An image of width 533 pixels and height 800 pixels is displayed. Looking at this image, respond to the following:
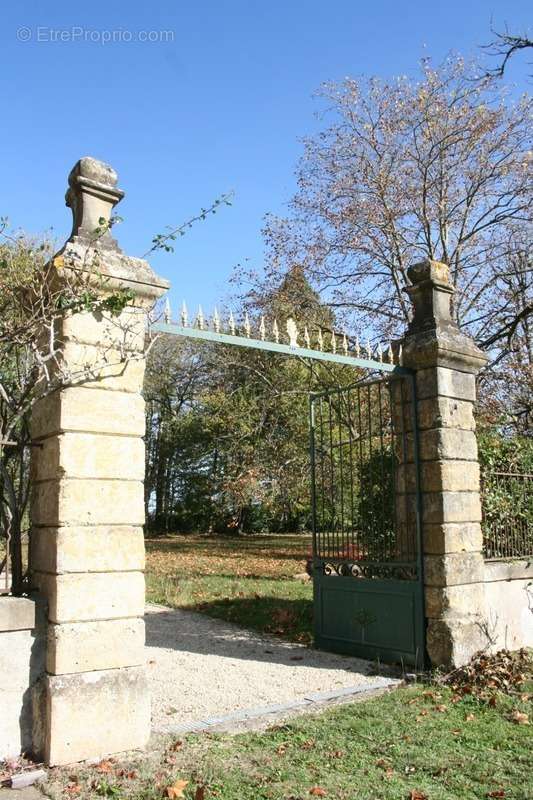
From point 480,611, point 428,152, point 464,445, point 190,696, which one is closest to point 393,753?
point 190,696

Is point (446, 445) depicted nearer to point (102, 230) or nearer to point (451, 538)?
point (451, 538)

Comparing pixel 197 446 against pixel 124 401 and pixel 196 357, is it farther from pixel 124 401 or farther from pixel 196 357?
pixel 124 401

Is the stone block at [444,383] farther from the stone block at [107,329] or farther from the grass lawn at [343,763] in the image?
the stone block at [107,329]

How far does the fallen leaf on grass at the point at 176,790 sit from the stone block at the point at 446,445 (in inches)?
151

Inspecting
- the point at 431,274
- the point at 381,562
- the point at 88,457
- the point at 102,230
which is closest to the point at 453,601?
the point at 381,562

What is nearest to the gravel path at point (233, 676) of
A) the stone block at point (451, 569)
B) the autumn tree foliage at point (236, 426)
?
the stone block at point (451, 569)

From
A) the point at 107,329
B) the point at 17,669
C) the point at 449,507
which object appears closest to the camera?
the point at 17,669

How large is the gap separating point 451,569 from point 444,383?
1.79 m

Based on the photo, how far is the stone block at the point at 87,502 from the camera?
14.6 feet

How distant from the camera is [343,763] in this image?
14.1 ft

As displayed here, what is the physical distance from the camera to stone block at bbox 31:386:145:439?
4582mm

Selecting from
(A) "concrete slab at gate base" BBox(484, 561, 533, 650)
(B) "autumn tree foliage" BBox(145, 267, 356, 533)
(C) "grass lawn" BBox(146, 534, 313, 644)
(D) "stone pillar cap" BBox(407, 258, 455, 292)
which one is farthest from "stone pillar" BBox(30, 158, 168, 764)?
(B) "autumn tree foliage" BBox(145, 267, 356, 533)

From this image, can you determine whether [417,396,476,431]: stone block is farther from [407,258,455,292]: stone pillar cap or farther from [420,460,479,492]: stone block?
[407,258,455,292]: stone pillar cap

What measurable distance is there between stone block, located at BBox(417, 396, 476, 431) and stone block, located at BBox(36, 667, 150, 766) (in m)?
3.64
